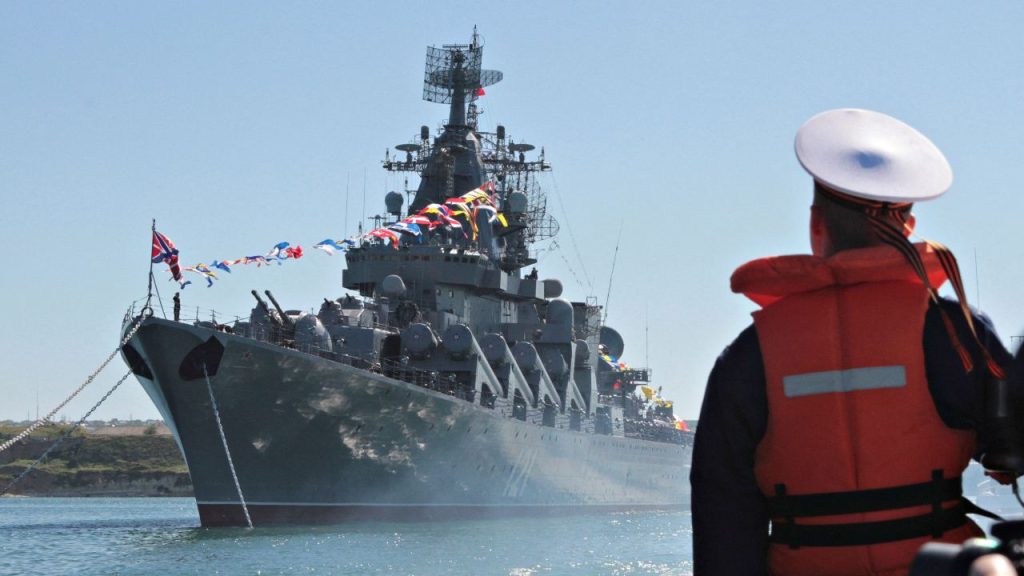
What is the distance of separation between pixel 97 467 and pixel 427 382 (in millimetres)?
49616

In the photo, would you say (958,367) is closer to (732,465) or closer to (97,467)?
(732,465)

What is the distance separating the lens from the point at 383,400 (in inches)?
1125

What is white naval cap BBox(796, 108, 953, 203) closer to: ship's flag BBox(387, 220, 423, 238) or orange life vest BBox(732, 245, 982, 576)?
orange life vest BBox(732, 245, 982, 576)

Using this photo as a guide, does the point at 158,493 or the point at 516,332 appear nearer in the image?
the point at 516,332

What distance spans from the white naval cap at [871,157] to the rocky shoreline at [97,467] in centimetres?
7338

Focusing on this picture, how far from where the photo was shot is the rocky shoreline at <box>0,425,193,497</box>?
73875 millimetres

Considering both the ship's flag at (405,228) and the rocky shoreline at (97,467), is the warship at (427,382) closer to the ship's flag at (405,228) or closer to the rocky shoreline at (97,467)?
the ship's flag at (405,228)

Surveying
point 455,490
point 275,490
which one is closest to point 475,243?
point 455,490

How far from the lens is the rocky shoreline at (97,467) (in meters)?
73.9

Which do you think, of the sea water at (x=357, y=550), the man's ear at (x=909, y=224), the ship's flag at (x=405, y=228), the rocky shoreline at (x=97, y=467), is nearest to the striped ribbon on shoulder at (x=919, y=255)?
the man's ear at (x=909, y=224)

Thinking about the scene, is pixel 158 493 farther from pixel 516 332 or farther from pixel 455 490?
pixel 455 490

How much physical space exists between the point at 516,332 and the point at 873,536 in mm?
36459

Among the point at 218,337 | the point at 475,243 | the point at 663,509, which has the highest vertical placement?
the point at 475,243

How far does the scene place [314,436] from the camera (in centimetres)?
2745
